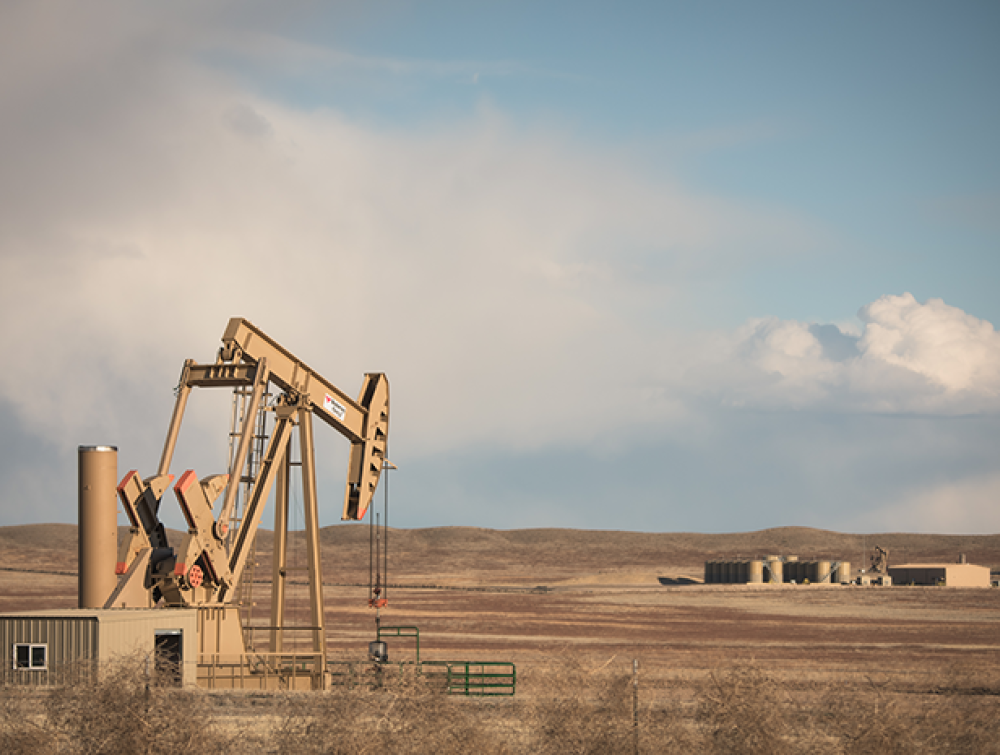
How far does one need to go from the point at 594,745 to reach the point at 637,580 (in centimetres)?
8726

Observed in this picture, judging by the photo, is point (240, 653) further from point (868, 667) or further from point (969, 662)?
point (969, 662)

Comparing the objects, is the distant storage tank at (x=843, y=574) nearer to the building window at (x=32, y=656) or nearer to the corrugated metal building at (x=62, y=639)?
the corrugated metal building at (x=62, y=639)

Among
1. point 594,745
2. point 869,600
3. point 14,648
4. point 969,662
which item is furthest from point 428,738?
point 869,600

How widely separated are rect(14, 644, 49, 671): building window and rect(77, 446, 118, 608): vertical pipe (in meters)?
2.12

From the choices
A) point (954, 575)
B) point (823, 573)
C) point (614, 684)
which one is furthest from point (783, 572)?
point (614, 684)

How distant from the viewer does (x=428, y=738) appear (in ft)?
40.0

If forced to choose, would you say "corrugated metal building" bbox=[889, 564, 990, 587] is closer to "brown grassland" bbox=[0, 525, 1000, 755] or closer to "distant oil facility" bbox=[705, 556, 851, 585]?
"brown grassland" bbox=[0, 525, 1000, 755]

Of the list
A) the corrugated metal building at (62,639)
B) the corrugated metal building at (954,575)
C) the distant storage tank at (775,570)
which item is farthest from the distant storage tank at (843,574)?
the corrugated metal building at (62,639)

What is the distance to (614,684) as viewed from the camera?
46.3 ft

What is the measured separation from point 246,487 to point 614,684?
30.2ft

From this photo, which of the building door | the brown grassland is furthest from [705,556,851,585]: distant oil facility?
the building door

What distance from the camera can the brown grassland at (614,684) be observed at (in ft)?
40.3

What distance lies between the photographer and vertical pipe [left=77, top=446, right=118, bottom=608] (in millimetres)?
18609

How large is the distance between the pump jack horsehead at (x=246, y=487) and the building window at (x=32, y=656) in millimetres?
1731
